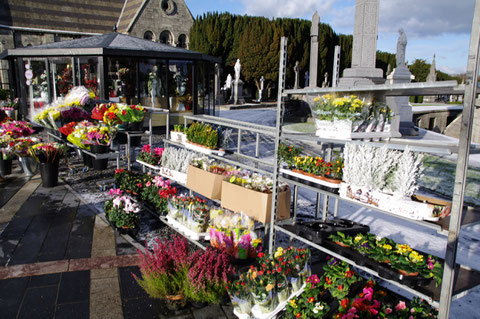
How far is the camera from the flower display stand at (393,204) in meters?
2.83

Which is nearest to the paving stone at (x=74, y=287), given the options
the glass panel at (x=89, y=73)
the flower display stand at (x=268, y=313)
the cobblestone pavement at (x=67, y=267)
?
the cobblestone pavement at (x=67, y=267)

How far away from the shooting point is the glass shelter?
14.7 meters

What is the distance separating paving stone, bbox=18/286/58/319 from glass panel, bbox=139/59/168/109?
43.4 ft

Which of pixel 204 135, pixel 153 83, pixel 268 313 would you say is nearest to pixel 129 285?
pixel 268 313

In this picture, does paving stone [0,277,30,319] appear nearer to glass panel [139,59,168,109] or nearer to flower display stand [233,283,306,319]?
flower display stand [233,283,306,319]

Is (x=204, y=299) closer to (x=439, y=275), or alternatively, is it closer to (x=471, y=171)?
(x=439, y=275)

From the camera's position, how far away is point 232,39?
4394 centimetres

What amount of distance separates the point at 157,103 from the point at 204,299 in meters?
14.1

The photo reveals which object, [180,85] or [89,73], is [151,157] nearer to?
[89,73]

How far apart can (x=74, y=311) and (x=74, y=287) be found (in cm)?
51

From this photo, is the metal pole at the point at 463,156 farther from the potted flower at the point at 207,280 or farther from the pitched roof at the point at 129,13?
the pitched roof at the point at 129,13

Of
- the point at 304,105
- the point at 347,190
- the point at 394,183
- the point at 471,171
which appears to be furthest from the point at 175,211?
the point at 304,105

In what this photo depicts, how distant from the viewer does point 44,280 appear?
448cm

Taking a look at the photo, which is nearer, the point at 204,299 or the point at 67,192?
the point at 204,299
